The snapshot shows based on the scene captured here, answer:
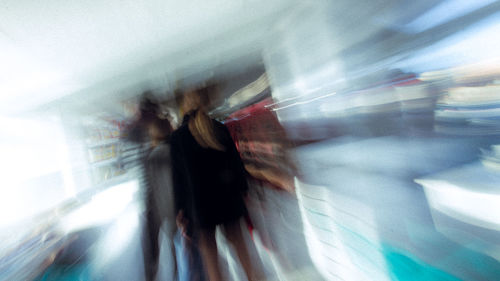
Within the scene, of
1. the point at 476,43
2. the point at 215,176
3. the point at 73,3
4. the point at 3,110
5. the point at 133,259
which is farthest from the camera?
the point at 215,176

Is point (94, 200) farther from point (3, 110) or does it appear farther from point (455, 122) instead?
point (455, 122)

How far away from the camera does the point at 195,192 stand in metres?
0.93

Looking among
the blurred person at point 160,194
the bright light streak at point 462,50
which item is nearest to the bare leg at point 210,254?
the blurred person at point 160,194

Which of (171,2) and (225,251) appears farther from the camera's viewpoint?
(225,251)

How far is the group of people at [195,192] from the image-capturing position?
87 centimetres

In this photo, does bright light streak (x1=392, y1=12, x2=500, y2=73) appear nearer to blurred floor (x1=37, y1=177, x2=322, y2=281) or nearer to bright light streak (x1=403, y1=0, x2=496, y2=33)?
bright light streak (x1=403, y1=0, x2=496, y2=33)

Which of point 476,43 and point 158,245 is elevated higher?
point 476,43

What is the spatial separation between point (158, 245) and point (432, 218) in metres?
1.14

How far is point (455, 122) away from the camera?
63cm

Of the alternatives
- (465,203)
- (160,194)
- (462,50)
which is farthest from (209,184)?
(462,50)

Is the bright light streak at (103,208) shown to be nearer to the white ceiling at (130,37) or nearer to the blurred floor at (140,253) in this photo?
the blurred floor at (140,253)

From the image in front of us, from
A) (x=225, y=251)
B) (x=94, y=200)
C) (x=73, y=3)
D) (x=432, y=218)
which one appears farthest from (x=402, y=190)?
(x=94, y=200)

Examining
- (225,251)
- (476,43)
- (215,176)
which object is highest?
(476,43)

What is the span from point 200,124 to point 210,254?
674 mm
